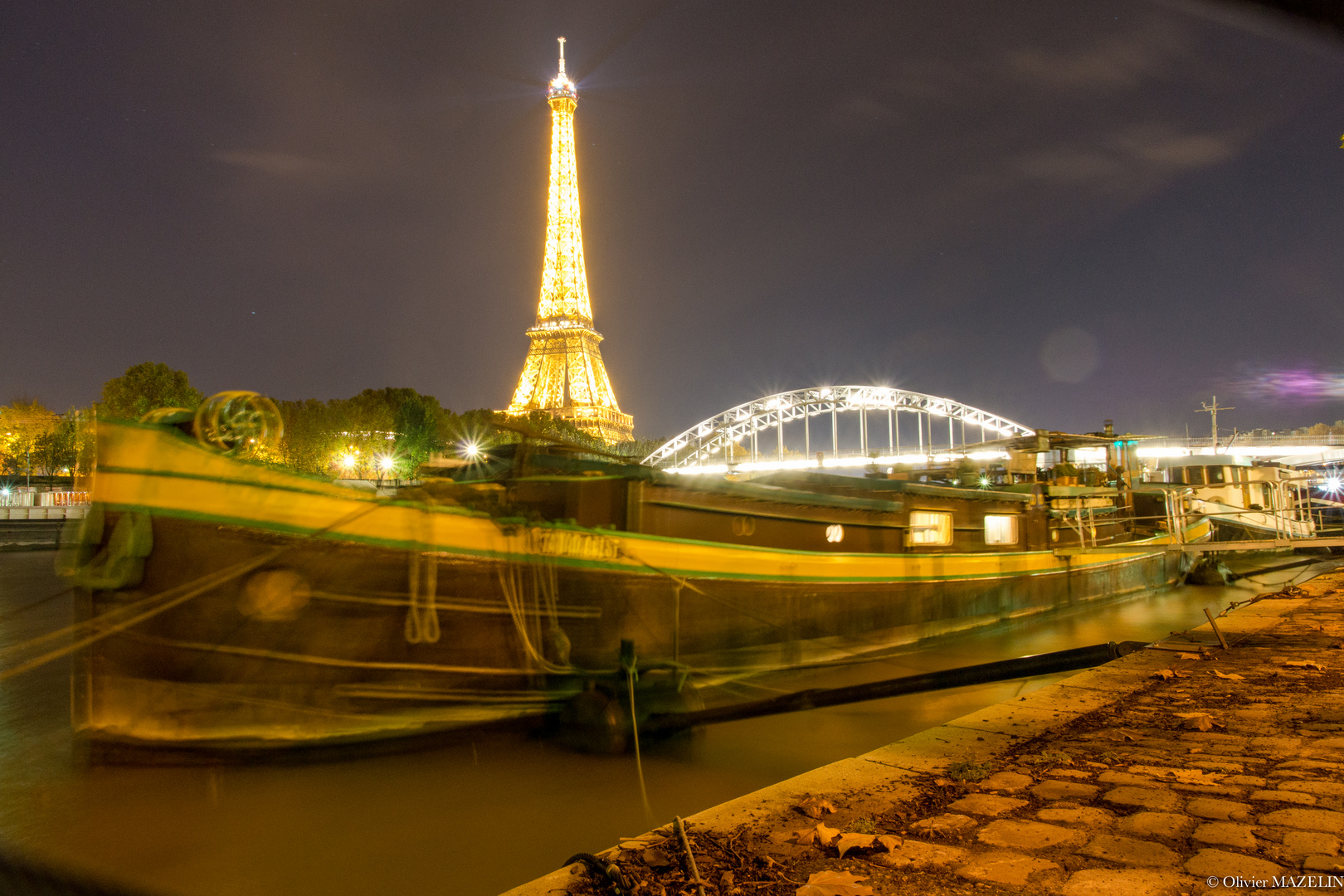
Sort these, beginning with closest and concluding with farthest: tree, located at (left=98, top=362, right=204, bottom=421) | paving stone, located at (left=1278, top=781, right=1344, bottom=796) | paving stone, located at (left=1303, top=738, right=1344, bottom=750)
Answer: paving stone, located at (left=1278, top=781, right=1344, bottom=796) → paving stone, located at (left=1303, top=738, right=1344, bottom=750) → tree, located at (left=98, top=362, right=204, bottom=421)

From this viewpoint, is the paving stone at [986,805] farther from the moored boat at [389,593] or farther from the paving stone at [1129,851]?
the moored boat at [389,593]

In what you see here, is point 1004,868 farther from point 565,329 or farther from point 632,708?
point 565,329

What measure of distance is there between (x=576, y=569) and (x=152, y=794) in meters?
3.70

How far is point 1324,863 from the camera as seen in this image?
9.09 feet

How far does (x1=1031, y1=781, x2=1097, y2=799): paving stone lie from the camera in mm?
3577

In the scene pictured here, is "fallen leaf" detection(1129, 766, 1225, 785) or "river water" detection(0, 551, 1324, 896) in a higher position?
"fallen leaf" detection(1129, 766, 1225, 785)

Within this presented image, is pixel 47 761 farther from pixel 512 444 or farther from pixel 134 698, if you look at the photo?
pixel 512 444

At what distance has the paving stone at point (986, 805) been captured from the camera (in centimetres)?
344

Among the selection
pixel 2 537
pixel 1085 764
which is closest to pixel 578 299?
pixel 2 537

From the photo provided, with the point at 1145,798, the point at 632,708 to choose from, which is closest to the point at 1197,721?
the point at 1145,798

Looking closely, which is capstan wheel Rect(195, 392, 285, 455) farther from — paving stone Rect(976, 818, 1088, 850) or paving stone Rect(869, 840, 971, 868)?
paving stone Rect(976, 818, 1088, 850)

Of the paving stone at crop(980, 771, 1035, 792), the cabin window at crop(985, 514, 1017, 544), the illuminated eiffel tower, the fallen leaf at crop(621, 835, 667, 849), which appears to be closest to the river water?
the fallen leaf at crop(621, 835, 667, 849)

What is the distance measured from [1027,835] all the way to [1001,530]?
12712 millimetres

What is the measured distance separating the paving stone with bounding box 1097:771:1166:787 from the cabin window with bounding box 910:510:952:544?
8.94 meters
